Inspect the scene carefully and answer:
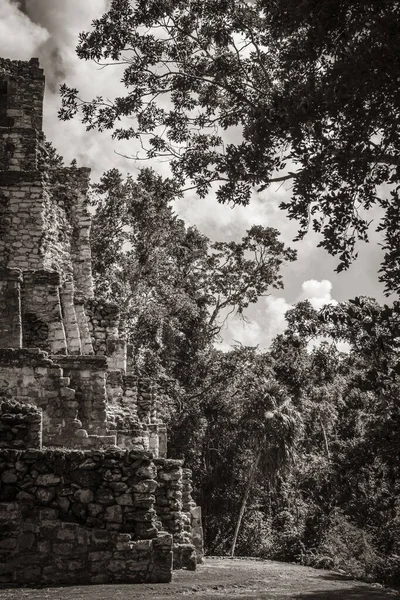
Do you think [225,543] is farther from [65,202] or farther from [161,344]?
[65,202]

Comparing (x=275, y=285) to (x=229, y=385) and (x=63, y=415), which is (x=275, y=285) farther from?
(x=63, y=415)

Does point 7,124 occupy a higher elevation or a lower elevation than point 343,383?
higher

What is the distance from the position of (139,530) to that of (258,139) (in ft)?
15.0

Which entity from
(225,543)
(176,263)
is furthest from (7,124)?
(225,543)

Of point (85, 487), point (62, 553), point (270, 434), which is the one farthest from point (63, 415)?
point (270, 434)

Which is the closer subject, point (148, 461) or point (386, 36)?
point (386, 36)

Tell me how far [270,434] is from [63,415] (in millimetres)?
16930

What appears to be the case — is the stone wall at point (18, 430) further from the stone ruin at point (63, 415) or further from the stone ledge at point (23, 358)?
the stone ledge at point (23, 358)

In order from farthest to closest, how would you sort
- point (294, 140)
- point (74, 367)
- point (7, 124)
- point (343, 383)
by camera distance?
1. point (343, 383)
2. point (7, 124)
3. point (74, 367)
4. point (294, 140)

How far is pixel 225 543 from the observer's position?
28359 millimetres

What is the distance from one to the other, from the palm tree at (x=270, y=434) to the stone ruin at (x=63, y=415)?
7833mm

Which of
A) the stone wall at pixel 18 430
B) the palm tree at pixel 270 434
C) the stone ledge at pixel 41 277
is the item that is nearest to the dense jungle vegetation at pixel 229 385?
the palm tree at pixel 270 434

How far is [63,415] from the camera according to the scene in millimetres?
11781

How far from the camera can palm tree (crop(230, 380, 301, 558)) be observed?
89.9 feet
